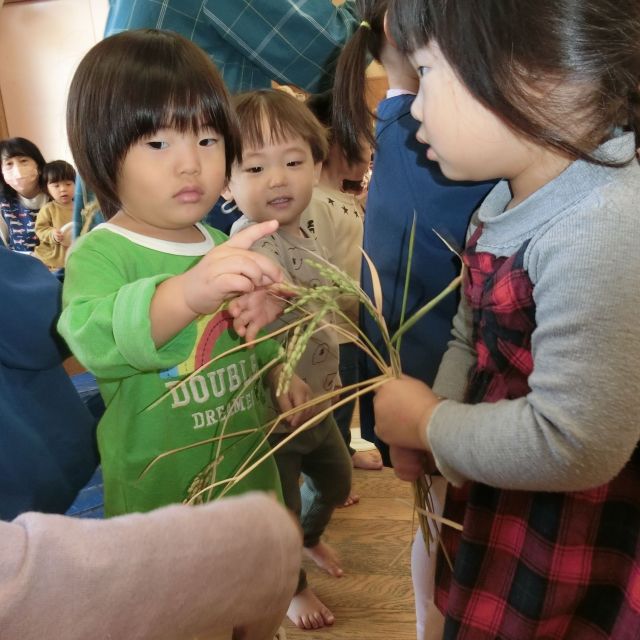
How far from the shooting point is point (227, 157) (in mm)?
943

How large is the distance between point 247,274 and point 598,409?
14.9 inches

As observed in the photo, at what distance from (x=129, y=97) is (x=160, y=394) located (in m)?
0.41

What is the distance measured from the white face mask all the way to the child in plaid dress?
373cm

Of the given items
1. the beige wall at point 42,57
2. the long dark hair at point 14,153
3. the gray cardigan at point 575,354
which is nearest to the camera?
the gray cardigan at point 575,354

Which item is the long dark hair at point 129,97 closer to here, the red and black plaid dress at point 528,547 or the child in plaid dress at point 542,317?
the child in plaid dress at point 542,317

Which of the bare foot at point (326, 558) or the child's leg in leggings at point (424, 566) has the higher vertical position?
the child's leg in leggings at point (424, 566)

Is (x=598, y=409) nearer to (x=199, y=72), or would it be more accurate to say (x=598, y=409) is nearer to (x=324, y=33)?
(x=199, y=72)

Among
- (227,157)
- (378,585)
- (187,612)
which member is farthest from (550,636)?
(378,585)

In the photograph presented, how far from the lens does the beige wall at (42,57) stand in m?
4.65

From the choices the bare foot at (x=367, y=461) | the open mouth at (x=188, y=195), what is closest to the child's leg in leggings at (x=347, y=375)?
the bare foot at (x=367, y=461)

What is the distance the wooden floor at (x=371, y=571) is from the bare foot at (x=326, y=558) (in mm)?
17

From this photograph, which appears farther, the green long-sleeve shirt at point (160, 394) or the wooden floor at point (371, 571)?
the wooden floor at point (371, 571)

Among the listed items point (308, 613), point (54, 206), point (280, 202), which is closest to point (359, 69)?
point (280, 202)

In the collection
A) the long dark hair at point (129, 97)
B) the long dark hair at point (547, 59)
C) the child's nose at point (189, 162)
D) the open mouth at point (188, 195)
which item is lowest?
the open mouth at point (188, 195)
